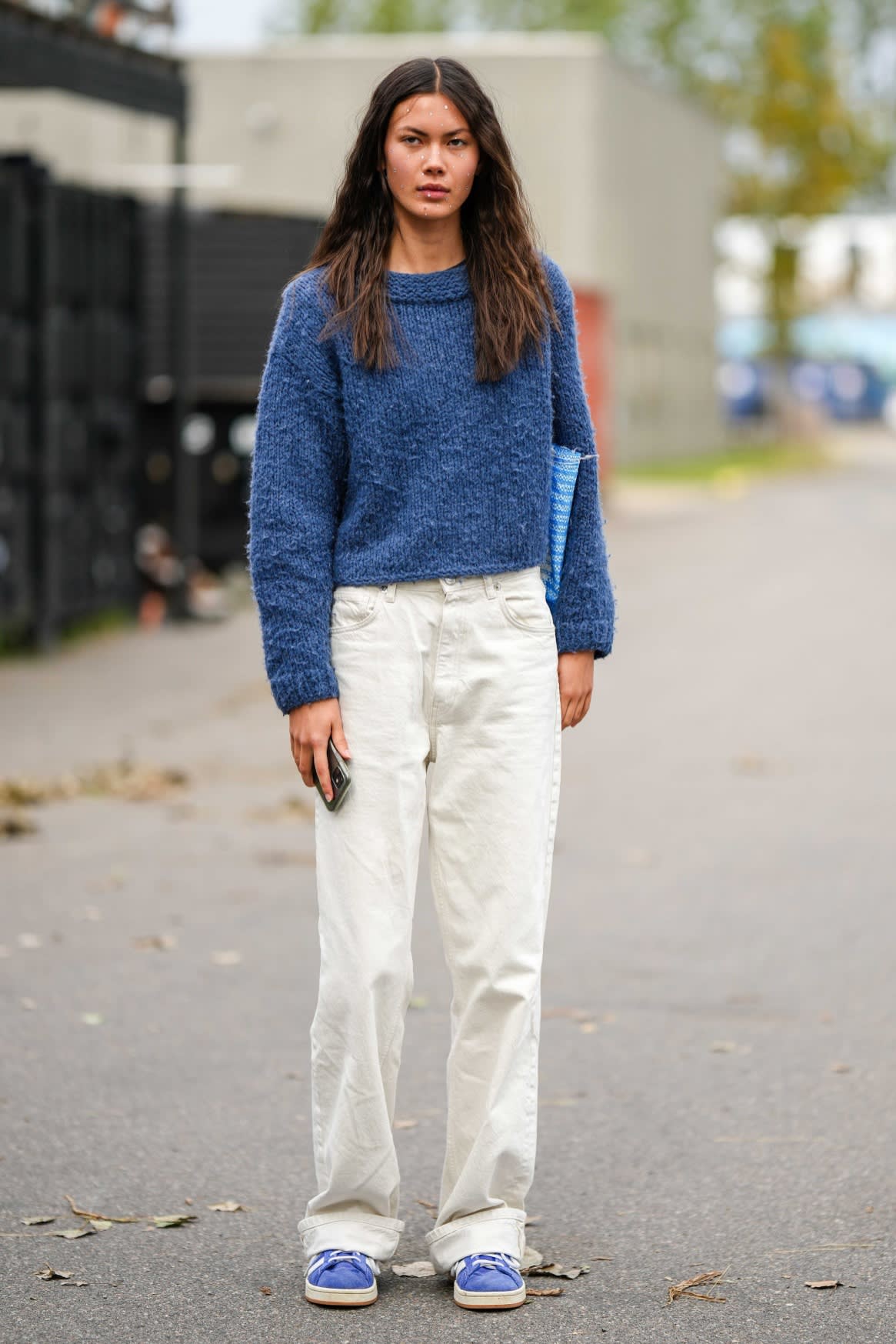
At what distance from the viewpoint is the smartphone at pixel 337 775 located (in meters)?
3.69

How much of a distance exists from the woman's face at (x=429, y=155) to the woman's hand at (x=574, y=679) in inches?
32.2

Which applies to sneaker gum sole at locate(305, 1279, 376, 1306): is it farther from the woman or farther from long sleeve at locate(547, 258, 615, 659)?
long sleeve at locate(547, 258, 615, 659)

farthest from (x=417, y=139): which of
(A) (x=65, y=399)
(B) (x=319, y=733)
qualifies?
(A) (x=65, y=399)

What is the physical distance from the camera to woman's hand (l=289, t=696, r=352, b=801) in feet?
12.1

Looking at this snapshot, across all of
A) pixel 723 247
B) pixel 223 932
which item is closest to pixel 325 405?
pixel 223 932

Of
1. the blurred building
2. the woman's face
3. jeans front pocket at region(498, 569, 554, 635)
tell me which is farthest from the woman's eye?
the blurred building

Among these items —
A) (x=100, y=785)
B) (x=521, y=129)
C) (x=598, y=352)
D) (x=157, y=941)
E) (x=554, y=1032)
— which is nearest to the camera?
(x=554, y=1032)

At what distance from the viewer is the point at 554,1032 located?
5.64 m

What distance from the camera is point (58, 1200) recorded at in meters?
4.31

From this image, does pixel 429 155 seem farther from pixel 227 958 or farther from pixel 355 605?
pixel 227 958

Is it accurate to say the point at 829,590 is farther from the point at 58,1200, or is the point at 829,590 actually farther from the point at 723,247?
the point at 723,247

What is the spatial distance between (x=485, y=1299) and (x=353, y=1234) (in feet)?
0.86

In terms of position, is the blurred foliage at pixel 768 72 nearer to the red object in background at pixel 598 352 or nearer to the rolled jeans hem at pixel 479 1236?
the red object in background at pixel 598 352

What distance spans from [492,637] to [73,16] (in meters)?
9.82
